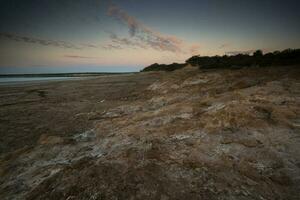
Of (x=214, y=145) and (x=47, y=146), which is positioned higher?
(x=214, y=145)

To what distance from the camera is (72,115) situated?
44.7 ft

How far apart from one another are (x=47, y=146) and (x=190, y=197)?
20.5 ft

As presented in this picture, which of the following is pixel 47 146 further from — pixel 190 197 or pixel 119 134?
pixel 190 197

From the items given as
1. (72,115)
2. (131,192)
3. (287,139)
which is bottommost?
(72,115)

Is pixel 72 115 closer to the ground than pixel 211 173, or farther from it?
closer to the ground

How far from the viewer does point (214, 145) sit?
5.74 m

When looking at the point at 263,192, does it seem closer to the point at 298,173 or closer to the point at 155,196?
the point at 298,173

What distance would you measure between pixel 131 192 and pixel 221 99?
23.6 ft

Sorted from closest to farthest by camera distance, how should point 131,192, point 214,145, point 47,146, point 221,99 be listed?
1. point 131,192
2. point 214,145
3. point 47,146
4. point 221,99

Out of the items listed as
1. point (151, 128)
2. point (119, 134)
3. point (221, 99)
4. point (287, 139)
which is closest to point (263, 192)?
point (287, 139)

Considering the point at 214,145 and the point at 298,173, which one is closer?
the point at 298,173

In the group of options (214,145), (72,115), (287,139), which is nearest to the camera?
(287,139)

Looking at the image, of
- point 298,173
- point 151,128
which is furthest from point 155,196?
point 151,128

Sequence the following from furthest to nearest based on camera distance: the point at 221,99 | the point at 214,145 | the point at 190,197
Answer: the point at 221,99, the point at 214,145, the point at 190,197
